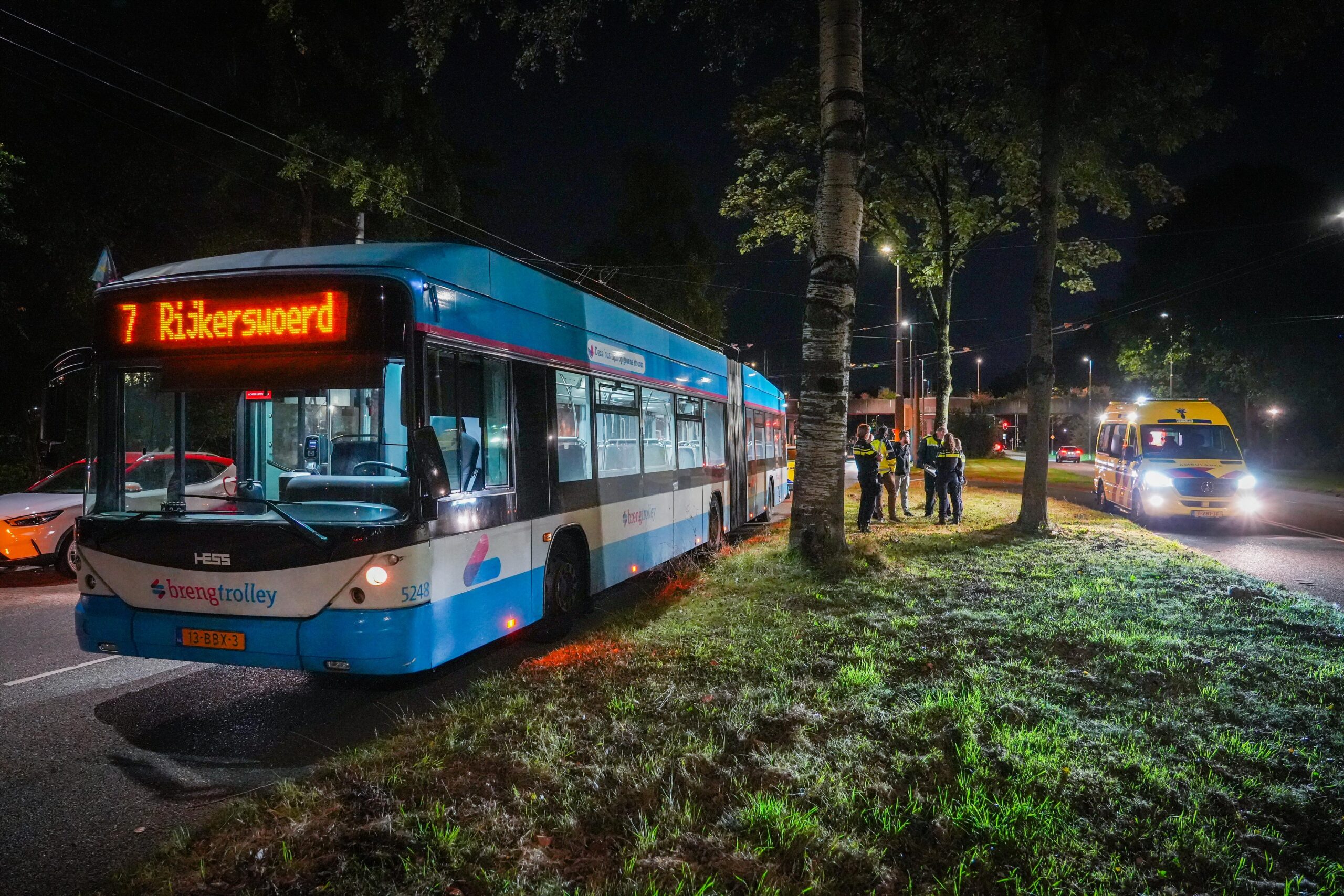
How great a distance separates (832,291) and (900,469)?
28.8 ft

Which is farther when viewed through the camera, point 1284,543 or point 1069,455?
point 1069,455

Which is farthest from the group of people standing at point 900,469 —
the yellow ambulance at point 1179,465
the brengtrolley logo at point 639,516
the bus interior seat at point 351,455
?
the bus interior seat at point 351,455

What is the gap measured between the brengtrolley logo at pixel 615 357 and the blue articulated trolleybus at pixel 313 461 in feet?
4.44

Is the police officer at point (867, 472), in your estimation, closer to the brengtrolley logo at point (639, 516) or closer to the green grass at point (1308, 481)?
the brengtrolley logo at point (639, 516)

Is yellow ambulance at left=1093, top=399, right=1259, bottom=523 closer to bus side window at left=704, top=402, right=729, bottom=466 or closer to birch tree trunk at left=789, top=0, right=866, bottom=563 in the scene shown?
bus side window at left=704, top=402, right=729, bottom=466

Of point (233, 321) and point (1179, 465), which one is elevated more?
point (233, 321)

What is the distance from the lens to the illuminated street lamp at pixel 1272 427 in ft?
148

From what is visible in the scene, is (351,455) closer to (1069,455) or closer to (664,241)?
(664,241)

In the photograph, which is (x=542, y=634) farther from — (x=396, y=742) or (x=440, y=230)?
(x=440, y=230)

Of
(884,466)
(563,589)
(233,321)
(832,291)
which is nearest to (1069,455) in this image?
(884,466)

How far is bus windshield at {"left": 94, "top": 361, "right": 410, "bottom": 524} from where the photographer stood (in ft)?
16.8

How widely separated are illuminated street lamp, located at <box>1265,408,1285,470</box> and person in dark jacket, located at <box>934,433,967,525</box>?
3822 centimetres

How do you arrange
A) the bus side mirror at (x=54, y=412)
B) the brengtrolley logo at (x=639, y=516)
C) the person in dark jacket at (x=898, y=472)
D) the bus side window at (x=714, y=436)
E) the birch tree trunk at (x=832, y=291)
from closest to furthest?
the bus side mirror at (x=54, y=412)
the brengtrolley logo at (x=639, y=516)
the birch tree trunk at (x=832, y=291)
the bus side window at (x=714, y=436)
the person in dark jacket at (x=898, y=472)

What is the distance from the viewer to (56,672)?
6.61 meters
